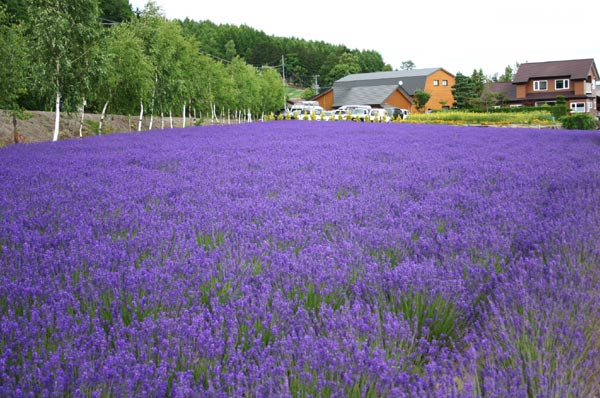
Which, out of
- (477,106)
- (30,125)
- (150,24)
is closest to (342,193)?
(30,125)

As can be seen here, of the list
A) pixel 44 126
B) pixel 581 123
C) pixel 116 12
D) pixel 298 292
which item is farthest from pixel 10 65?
pixel 116 12

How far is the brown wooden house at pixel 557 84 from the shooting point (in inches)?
2311

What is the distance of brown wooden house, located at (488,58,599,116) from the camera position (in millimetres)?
58688

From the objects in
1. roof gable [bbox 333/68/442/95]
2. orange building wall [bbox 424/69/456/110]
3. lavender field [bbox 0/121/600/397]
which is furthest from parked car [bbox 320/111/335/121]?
orange building wall [bbox 424/69/456/110]

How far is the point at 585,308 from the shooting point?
8.03 ft

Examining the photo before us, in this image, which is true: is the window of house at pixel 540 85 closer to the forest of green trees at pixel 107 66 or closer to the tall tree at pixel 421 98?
the tall tree at pixel 421 98

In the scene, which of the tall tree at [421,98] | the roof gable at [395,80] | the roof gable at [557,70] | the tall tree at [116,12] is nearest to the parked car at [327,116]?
the tall tree at [116,12]

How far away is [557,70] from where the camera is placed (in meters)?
60.0

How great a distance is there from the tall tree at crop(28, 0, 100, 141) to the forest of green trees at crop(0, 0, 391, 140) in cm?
3

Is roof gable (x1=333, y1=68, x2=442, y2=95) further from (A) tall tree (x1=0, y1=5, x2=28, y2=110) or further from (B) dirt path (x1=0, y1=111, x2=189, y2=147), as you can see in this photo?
(A) tall tree (x1=0, y1=5, x2=28, y2=110)

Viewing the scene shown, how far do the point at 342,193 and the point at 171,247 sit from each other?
274 centimetres

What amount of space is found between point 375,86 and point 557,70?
21898 millimetres

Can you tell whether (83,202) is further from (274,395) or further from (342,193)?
(274,395)

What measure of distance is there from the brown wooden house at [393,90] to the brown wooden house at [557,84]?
11042 mm
